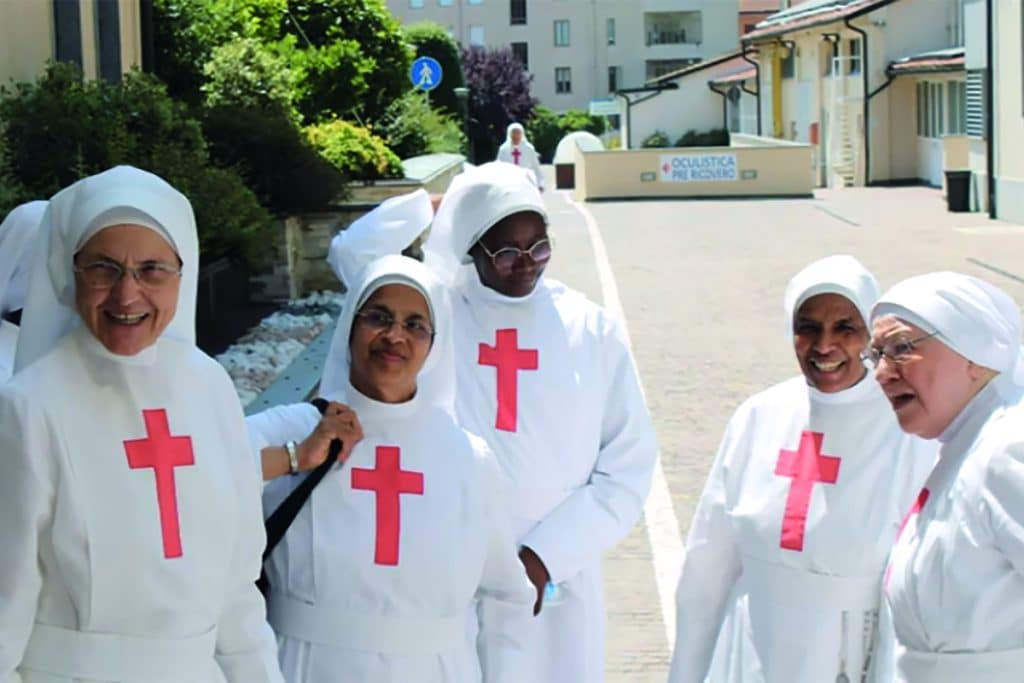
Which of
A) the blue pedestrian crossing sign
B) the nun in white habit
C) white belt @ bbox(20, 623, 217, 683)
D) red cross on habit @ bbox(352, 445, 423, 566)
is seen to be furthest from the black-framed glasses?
the blue pedestrian crossing sign

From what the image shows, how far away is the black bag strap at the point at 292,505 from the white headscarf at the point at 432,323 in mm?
203

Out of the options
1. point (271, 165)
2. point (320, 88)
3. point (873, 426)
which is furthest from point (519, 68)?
point (873, 426)

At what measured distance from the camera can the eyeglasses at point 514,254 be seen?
16.1ft

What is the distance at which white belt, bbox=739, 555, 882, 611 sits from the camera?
4.38 metres

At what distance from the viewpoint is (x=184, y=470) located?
11.1ft

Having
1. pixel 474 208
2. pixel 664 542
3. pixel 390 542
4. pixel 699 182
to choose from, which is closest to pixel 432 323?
pixel 390 542

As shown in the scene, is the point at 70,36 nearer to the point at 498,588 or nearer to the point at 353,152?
the point at 353,152

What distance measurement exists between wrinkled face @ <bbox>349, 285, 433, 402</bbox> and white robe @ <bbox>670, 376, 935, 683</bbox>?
1.01m

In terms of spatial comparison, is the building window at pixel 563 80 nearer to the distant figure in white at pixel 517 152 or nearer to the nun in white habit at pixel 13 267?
the distant figure in white at pixel 517 152

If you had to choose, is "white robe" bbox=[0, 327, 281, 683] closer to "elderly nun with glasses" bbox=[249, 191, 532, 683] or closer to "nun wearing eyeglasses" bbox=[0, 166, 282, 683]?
"nun wearing eyeglasses" bbox=[0, 166, 282, 683]

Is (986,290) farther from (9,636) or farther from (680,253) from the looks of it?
(680,253)

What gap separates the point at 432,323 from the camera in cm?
412

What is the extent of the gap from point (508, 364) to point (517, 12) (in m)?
98.1

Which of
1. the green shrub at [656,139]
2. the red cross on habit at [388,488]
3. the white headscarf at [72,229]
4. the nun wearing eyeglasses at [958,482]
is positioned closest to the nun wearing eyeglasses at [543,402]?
the red cross on habit at [388,488]
